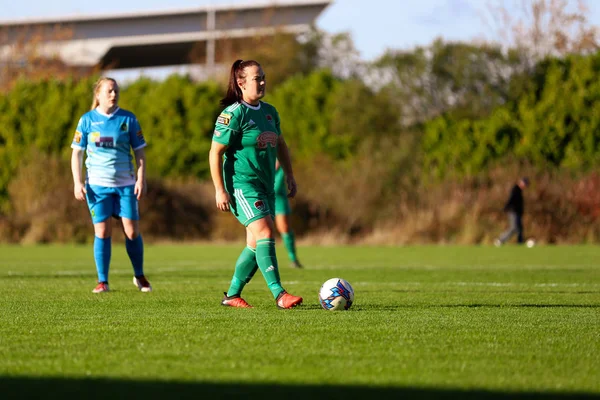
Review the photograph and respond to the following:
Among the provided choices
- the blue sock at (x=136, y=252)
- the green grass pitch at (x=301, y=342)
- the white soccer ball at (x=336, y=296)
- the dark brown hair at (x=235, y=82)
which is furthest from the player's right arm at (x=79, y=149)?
the white soccer ball at (x=336, y=296)

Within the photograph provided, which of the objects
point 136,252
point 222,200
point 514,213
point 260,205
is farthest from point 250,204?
point 514,213

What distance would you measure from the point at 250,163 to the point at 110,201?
2.57 m

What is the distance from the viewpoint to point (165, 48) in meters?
59.1

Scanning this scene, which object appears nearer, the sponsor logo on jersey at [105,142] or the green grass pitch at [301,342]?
the green grass pitch at [301,342]

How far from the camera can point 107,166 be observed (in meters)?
10.6

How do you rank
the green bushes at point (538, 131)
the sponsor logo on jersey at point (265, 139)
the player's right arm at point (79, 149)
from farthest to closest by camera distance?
the green bushes at point (538, 131)
the player's right arm at point (79, 149)
the sponsor logo on jersey at point (265, 139)

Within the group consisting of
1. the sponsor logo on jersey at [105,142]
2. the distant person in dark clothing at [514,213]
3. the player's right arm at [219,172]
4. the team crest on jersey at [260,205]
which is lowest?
the distant person in dark clothing at [514,213]

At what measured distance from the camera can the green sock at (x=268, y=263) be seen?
8.48 m

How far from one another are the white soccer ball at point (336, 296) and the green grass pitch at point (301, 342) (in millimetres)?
121

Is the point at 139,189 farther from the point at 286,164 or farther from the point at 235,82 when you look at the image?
the point at 235,82

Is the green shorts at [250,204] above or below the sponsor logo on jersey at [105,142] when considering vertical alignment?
below

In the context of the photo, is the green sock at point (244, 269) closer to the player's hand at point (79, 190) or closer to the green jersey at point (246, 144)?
the green jersey at point (246, 144)

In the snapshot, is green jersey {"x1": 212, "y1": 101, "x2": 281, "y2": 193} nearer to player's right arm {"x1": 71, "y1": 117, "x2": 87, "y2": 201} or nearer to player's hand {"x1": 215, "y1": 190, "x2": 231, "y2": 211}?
player's hand {"x1": 215, "y1": 190, "x2": 231, "y2": 211}

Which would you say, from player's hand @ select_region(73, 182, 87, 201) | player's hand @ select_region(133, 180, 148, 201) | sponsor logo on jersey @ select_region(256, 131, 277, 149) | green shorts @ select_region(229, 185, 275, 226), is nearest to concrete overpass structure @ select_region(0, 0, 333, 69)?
player's hand @ select_region(133, 180, 148, 201)
